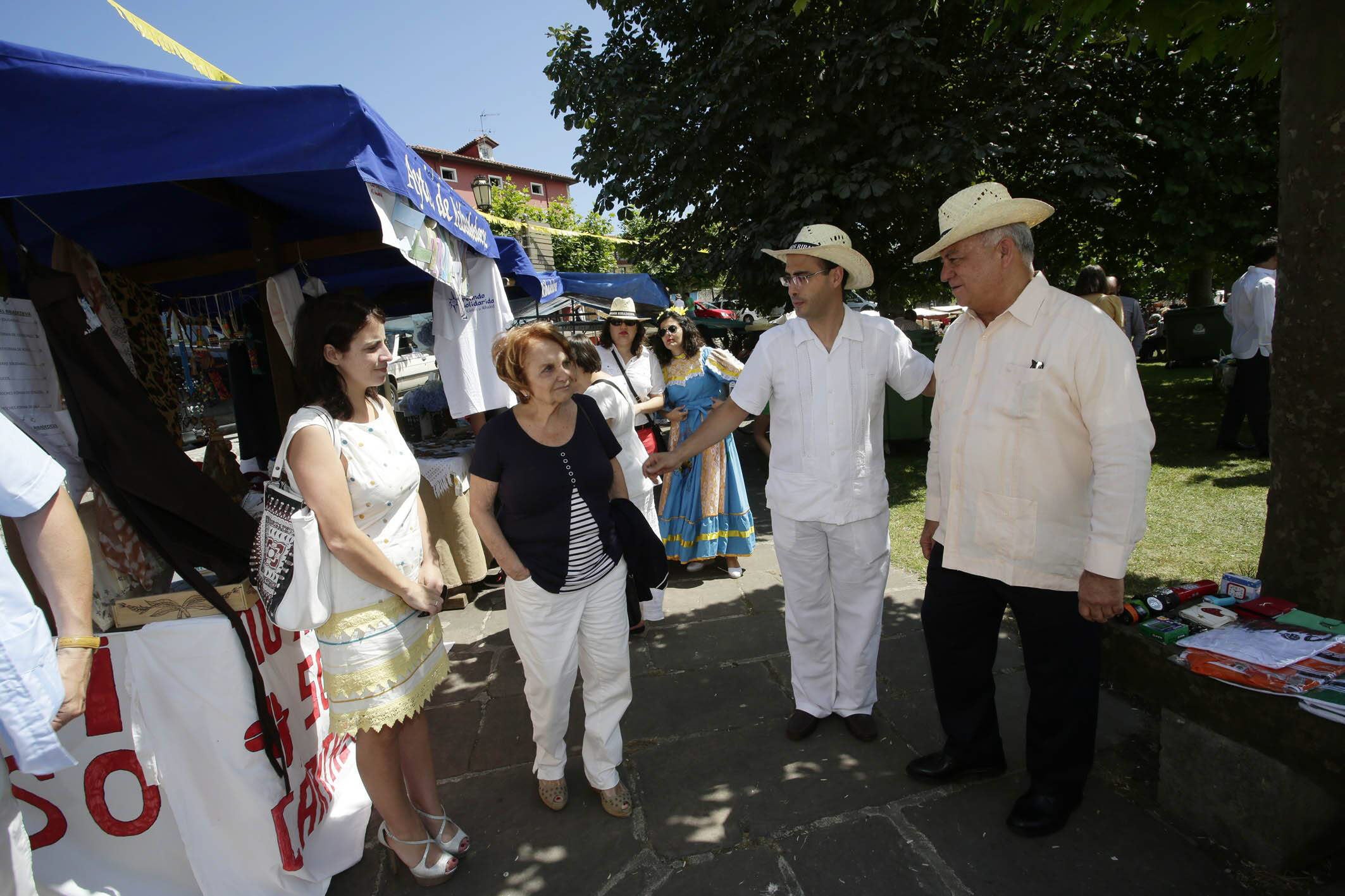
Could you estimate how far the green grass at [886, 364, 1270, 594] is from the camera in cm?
431

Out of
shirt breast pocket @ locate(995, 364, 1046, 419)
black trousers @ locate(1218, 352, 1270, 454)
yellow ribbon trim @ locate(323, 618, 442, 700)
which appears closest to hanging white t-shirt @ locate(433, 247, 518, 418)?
yellow ribbon trim @ locate(323, 618, 442, 700)

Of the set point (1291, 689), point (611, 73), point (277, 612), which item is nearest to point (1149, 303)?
point (611, 73)

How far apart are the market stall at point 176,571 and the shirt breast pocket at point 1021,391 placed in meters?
2.14

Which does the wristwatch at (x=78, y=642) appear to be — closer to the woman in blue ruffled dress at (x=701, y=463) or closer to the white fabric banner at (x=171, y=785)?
the white fabric banner at (x=171, y=785)

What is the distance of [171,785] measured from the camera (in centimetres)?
217

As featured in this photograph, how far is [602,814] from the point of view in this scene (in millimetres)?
2613

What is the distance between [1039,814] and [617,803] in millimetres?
1468

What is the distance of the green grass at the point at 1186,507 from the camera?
4312mm

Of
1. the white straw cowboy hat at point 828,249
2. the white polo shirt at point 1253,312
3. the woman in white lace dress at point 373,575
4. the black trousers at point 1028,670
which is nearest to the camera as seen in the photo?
the woman in white lace dress at point 373,575

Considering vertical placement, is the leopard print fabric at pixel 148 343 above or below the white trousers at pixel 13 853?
above

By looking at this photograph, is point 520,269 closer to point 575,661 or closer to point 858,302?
point 575,661

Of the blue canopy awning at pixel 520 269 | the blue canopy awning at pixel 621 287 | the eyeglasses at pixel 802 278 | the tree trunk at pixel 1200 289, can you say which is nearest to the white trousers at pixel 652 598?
the eyeglasses at pixel 802 278

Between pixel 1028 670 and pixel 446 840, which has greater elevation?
pixel 1028 670

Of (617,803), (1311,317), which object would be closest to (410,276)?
(617,803)
